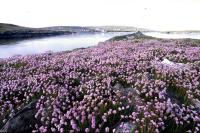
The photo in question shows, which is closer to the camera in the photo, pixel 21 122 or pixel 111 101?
pixel 21 122

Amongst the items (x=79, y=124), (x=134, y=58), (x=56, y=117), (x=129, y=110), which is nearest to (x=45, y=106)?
(x=56, y=117)

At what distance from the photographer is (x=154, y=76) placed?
11.8m

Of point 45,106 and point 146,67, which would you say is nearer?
point 45,106

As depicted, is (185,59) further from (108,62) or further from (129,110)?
(129,110)

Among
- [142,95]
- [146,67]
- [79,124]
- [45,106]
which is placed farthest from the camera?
[146,67]

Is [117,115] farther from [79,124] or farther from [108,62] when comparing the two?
[108,62]

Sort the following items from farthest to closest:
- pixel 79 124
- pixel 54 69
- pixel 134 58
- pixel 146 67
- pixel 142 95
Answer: pixel 134 58 < pixel 54 69 < pixel 146 67 < pixel 142 95 < pixel 79 124

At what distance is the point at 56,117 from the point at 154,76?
5.07 metres

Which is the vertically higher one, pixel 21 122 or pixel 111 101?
pixel 111 101

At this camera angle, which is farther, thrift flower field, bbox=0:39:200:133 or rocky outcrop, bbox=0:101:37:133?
thrift flower field, bbox=0:39:200:133

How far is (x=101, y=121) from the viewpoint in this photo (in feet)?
26.1

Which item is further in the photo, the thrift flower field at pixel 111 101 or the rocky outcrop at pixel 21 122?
the thrift flower field at pixel 111 101

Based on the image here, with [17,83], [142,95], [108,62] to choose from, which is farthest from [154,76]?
[17,83]

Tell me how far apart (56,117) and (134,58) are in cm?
828
